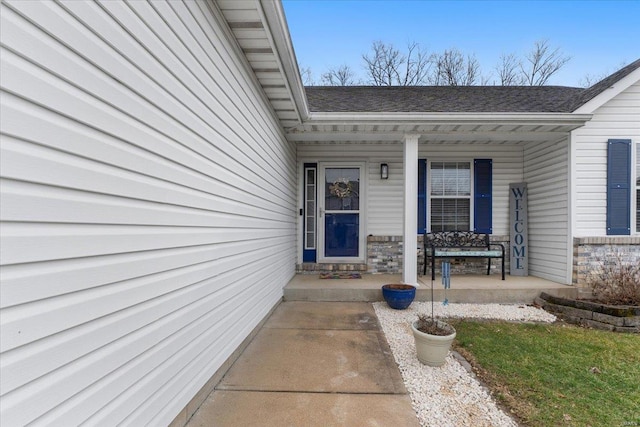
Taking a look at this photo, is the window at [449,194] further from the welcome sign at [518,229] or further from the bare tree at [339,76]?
the bare tree at [339,76]

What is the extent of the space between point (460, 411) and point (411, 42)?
15215 mm

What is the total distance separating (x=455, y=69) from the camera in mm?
14164

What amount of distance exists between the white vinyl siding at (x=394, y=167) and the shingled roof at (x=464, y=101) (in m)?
0.84

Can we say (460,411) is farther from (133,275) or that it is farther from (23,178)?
(23,178)

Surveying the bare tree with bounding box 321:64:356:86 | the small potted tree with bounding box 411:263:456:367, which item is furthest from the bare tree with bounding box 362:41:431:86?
the small potted tree with bounding box 411:263:456:367

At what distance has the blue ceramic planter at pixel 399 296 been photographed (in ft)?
13.8

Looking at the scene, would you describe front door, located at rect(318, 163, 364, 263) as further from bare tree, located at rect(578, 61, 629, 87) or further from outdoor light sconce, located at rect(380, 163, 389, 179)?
bare tree, located at rect(578, 61, 629, 87)

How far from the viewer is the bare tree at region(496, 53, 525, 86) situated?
549 inches

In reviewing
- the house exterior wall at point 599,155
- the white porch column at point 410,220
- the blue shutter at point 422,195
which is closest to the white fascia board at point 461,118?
the house exterior wall at point 599,155

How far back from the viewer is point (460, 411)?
2072 millimetres

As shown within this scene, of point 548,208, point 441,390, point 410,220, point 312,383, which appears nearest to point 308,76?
point 410,220

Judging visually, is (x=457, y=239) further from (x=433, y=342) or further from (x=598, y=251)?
(x=433, y=342)

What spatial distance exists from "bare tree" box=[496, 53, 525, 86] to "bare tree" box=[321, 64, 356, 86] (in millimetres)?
6861

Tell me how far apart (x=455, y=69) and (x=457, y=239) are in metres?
11.7
